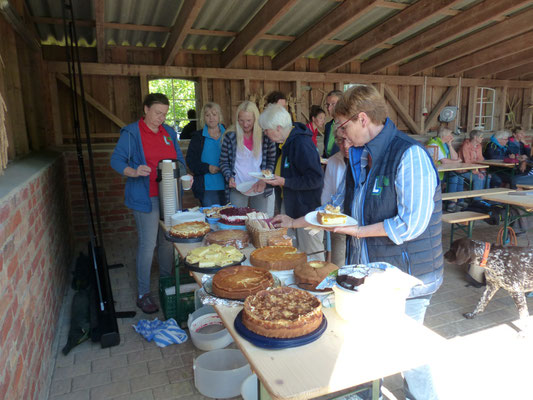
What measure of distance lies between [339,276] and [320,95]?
23.6 feet

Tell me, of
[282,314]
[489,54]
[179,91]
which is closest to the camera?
[282,314]

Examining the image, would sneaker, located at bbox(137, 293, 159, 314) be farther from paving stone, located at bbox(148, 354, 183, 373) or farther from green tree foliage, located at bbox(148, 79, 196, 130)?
green tree foliage, located at bbox(148, 79, 196, 130)

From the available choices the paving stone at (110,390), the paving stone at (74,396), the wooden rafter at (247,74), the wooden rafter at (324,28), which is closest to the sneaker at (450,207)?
the wooden rafter at (247,74)

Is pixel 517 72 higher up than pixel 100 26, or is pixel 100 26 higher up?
pixel 517 72

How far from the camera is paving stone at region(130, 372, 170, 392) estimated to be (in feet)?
8.53

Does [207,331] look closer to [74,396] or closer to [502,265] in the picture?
[74,396]

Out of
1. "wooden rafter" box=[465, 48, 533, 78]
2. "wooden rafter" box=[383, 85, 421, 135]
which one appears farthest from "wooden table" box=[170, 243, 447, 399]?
"wooden rafter" box=[465, 48, 533, 78]

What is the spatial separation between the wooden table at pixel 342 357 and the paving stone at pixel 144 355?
1.73 meters

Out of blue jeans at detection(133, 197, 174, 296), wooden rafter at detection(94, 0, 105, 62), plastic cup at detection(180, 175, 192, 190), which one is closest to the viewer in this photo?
plastic cup at detection(180, 175, 192, 190)

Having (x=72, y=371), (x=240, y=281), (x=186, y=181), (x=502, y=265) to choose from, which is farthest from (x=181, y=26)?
(x=502, y=265)

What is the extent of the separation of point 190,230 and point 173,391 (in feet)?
3.58

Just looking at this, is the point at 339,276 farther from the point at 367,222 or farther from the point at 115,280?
the point at 115,280

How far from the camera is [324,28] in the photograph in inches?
239

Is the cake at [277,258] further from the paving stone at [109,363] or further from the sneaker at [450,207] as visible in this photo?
the sneaker at [450,207]
